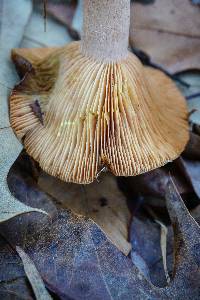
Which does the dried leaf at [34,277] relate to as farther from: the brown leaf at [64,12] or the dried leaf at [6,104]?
the brown leaf at [64,12]

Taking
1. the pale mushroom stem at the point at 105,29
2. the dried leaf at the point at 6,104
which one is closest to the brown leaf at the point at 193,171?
the pale mushroom stem at the point at 105,29

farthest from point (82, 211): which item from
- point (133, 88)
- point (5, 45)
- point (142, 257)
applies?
point (5, 45)

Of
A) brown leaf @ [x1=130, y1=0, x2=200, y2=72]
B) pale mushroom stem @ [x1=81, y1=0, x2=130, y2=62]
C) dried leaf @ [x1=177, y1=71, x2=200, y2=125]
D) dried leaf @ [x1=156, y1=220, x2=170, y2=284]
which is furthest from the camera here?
brown leaf @ [x1=130, y1=0, x2=200, y2=72]

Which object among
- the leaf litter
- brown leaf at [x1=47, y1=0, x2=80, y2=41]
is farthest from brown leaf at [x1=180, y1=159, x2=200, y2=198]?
brown leaf at [x1=47, y1=0, x2=80, y2=41]

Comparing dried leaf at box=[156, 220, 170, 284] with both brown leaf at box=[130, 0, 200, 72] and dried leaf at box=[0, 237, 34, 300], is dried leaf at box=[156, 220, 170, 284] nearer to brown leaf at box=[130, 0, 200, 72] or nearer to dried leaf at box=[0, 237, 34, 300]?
dried leaf at box=[0, 237, 34, 300]

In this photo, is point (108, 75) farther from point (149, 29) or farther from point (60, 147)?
point (149, 29)

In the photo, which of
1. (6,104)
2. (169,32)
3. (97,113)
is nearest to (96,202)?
(97,113)
